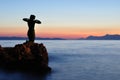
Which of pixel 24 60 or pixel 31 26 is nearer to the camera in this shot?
pixel 24 60

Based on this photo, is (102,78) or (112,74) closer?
(102,78)

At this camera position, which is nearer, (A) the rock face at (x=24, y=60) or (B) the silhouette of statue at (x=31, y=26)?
(A) the rock face at (x=24, y=60)

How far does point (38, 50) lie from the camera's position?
36.9 m

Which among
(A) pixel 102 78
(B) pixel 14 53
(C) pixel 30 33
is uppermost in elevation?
(C) pixel 30 33

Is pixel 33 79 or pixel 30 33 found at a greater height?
pixel 30 33

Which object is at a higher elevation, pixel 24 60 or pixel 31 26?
pixel 31 26

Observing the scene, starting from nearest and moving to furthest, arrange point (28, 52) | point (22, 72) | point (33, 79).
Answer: point (33, 79) < point (22, 72) < point (28, 52)

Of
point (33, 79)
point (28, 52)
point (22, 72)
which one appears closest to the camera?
point (33, 79)

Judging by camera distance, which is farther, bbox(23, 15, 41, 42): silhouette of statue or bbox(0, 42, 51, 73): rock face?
bbox(23, 15, 41, 42): silhouette of statue

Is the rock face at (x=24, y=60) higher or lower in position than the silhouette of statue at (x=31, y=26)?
lower

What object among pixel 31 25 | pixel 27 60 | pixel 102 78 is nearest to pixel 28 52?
pixel 27 60

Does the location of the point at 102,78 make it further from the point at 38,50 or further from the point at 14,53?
the point at 14,53

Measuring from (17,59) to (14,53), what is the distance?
98cm

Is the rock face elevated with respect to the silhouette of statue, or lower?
lower
